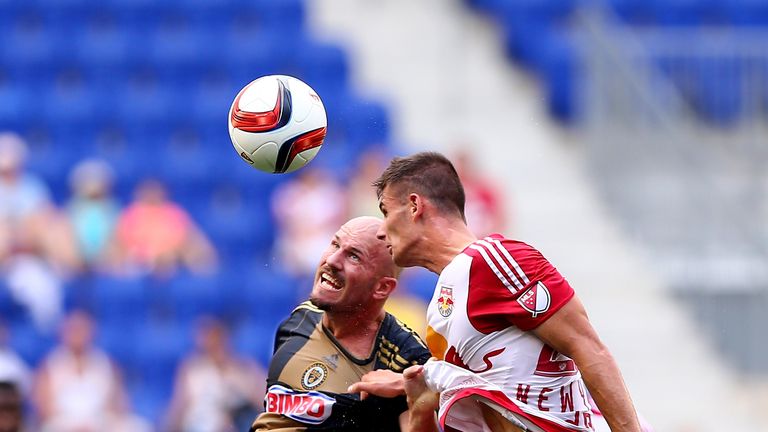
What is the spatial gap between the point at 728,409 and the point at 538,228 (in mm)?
2524

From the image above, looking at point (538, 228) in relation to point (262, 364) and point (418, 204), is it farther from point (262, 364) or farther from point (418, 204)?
point (418, 204)

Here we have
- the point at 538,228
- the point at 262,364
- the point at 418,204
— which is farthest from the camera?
the point at 538,228

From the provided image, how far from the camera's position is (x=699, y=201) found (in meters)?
13.0

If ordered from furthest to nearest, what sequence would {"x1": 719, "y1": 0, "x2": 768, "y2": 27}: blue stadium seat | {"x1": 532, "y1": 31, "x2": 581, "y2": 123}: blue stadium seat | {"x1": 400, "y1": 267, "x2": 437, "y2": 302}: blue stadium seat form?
1. {"x1": 719, "y1": 0, "x2": 768, "y2": 27}: blue stadium seat
2. {"x1": 532, "y1": 31, "x2": 581, "y2": 123}: blue stadium seat
3. {"x1": 400, "y1": 267, "x2": 437, "y2": 302}: blue stadium seat

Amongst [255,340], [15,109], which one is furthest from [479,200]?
[15,109]

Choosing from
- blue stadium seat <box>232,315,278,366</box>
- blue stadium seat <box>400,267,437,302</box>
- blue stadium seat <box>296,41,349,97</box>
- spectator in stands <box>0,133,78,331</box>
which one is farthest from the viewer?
blue stadium seat <box>296,41,349,97</box>

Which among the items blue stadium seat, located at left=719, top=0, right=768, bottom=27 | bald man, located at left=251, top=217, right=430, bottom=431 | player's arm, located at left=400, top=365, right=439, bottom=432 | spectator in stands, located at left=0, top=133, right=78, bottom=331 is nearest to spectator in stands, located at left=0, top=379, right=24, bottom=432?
bald man, located at left=251, top=217, right=430, bottom=431

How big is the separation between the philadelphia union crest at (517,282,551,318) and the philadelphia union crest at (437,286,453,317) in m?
0.31

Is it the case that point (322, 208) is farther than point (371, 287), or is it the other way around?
point (322, 208)

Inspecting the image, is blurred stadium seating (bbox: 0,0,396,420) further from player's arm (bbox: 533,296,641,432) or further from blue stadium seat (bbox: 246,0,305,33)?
player's arm (bbox: 533,296,641,432)

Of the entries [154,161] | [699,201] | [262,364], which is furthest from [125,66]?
[699,201]

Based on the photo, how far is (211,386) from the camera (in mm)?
11227

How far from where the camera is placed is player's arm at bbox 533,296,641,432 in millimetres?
5750

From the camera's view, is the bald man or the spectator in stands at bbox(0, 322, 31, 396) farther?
the spectator in stands at bbox(0, 322, 31, 396)
